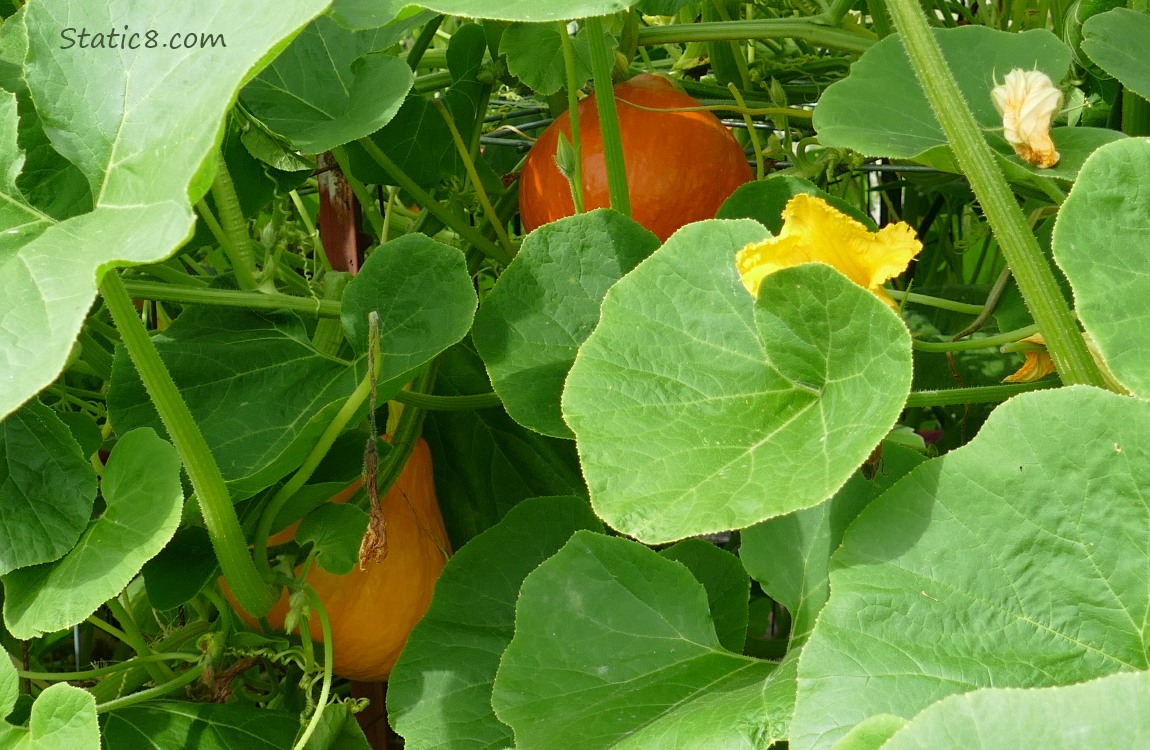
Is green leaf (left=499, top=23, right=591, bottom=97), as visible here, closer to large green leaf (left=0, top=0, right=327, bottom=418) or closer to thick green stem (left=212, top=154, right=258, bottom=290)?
thick green stem (left=212, top=154, right=258, bottom=290)

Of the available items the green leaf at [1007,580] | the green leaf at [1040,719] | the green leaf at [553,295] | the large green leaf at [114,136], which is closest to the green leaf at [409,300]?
the green leaf at [553,295]

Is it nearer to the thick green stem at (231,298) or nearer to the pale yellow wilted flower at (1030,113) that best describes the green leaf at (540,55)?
the thick green stem at (231,298)

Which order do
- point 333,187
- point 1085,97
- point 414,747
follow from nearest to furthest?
point 414,747 → point 1085,97 → point 333,187

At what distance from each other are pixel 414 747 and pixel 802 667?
0.35 meters

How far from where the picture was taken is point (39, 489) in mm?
767

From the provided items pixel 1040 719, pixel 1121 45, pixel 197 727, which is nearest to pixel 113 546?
pixel 197 727

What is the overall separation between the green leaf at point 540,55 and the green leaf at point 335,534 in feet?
1.20

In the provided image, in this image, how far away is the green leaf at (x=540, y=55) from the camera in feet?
3.02

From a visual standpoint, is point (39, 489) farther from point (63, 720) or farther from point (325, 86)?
point (325, 86)

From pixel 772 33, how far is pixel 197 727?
2.18 ft

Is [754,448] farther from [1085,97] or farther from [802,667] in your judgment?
[1085,97]

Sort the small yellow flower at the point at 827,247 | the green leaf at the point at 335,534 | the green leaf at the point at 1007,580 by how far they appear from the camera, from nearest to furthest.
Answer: the green leaf at the point at 1007,580
the small yellow flower at the point at 827,247
the green leaf at the point at 335,534

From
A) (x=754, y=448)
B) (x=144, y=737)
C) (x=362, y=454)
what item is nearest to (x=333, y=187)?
(x=362, y=454)

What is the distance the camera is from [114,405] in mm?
829
